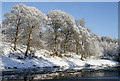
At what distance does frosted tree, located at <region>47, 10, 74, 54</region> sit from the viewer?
39.9 metres

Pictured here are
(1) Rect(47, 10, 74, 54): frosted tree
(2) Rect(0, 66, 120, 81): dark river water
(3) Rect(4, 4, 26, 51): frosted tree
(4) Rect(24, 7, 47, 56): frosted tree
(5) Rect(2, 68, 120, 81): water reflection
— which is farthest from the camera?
(1) Rect(47, 10, 74, 54): frosted tree

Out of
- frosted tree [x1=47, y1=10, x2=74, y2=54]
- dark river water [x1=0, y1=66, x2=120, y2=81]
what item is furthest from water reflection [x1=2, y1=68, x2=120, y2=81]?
frosted tree [x1=47, y1=10, x2=74, y2=54]

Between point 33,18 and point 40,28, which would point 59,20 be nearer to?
point 40,28

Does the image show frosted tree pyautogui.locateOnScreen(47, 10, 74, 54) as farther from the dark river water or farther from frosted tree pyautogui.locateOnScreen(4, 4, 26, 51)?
the dark river water

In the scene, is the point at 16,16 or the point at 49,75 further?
the point at 16,16

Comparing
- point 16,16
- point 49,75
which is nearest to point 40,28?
point 16,16

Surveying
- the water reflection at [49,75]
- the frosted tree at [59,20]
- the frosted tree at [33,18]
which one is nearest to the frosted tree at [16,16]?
the frosted tree at [33,18]

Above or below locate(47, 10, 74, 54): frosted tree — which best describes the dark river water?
below

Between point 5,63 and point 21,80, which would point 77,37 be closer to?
point 5,63

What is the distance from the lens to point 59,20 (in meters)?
39.9

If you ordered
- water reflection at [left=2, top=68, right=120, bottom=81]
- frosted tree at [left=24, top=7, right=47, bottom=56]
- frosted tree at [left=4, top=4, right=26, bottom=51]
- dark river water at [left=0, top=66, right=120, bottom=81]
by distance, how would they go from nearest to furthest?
1. dark river water at [left=0, top=66, right=120, bottom=81]
2. water reflection at [left=2, top=68, right=120, bottom=81]
3. frosted tree at [left=4, top=4, right=26, bottom=51]
4. frosted tree at [left=24, top=7, right=47, bottom=56]

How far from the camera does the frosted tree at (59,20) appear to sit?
3988 centimetres

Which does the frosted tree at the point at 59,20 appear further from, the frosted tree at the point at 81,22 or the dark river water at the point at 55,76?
the dark river water at the point at 55,76

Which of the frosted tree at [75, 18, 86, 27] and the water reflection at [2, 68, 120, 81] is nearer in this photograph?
the water reflection at [2, 68, 120, 81]
